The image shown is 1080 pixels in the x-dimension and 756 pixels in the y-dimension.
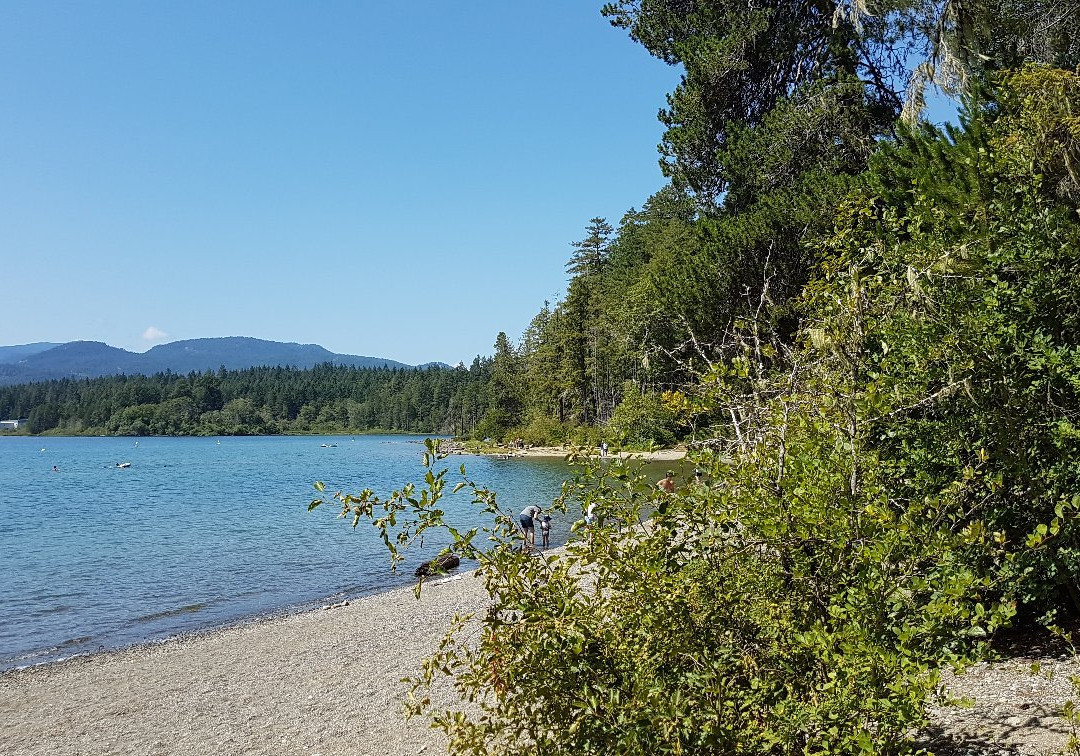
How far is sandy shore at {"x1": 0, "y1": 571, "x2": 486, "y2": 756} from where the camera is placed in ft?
25.5

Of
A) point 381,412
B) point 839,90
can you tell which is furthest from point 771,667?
point 381,412

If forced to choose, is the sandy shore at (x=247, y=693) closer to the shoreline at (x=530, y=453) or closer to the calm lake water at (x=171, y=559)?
the calm lake water at (x=171, y=559)

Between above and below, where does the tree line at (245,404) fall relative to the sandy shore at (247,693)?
above

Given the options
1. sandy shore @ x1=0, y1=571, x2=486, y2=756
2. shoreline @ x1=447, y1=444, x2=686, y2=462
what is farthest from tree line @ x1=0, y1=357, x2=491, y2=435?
sandy shore @ x1=0, y1=571, x2=486, y2=756

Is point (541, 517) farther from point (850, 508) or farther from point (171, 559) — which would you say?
point (171, 559)

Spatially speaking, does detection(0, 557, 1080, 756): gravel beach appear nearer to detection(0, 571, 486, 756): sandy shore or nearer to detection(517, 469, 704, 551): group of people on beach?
detection(0, 571, 486, 756): sandy shore

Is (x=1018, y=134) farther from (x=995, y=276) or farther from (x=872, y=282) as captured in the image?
(x=872, y=282)

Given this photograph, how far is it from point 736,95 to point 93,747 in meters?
16.9

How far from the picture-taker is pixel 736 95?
18141 mm

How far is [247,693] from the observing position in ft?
31.4

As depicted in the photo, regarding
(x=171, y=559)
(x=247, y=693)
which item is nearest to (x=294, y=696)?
(x=247, y=693)

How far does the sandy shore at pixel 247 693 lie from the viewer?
779 cm

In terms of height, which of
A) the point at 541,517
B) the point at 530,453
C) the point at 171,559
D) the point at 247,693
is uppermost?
the point at 541,517

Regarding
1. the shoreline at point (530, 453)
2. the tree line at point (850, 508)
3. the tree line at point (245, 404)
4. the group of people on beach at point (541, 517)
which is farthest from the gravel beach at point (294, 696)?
the tree line at point (245, 404)
